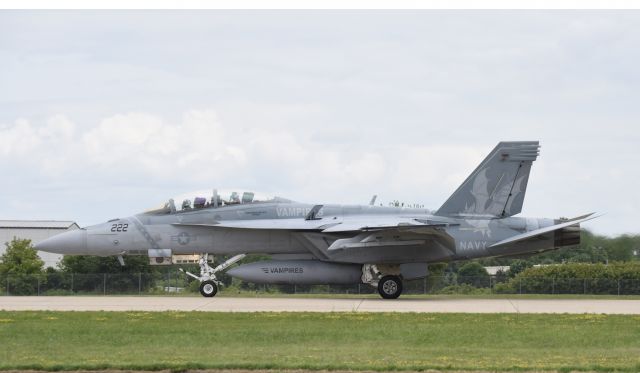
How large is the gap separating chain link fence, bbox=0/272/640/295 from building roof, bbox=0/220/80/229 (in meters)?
42.6

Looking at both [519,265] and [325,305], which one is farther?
[519,265]

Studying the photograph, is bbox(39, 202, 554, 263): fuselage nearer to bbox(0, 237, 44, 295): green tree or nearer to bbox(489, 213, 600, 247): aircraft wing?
bbox(489, 213, 600, 247): aircraft wing

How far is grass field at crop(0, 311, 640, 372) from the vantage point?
45.2 ft

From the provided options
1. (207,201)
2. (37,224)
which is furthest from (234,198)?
(37,224)

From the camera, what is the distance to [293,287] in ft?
116

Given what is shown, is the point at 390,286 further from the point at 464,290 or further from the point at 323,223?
the point at 464,290

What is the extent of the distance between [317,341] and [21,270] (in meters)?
26.0

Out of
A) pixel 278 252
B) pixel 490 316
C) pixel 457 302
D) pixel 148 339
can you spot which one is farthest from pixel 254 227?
pixel 148 339

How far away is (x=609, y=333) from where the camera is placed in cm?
1798

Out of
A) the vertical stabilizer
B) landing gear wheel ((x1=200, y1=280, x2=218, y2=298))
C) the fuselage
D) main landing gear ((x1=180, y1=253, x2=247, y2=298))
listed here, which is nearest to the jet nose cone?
the fuselage

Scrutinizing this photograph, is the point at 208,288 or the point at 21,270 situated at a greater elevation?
the point at 21,270

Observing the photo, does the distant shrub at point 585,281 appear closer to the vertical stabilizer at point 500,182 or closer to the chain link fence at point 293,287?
the chain link fence at point 293,287

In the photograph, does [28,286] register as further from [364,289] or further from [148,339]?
[148,339]

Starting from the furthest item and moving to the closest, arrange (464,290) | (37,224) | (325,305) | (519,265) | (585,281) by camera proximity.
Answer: (37,224), (519,265), (464,290), (585,281), (325,305)
